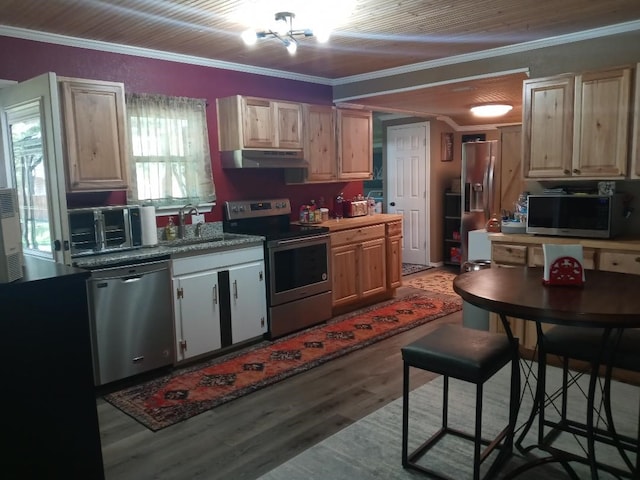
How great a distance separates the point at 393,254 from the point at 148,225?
2.78 meters

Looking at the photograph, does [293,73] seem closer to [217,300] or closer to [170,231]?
[170,231]

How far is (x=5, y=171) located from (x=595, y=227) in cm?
416

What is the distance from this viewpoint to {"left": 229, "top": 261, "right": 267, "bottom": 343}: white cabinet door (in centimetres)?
402

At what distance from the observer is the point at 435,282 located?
6.43m

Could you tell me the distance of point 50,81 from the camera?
9.45ft

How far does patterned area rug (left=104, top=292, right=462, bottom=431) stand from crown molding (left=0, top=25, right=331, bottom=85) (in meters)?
2.49

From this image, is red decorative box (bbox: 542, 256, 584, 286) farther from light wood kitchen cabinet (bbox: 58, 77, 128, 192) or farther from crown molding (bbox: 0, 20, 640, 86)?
light wood kitchen cabinet (bbox: 58, 77, 128, 192)

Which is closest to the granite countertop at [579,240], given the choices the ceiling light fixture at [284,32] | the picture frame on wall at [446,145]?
the ceiling light fixture at [284,32]

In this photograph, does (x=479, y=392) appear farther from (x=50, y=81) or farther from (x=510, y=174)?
(x=510, y=174)

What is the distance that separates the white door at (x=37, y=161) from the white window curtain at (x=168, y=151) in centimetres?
75

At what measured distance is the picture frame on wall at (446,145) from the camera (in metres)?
7.46

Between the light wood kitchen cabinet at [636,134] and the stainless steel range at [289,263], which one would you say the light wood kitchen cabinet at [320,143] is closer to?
the stainless steel range at [289,263]

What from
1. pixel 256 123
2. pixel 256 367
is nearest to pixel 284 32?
pixel 256 123

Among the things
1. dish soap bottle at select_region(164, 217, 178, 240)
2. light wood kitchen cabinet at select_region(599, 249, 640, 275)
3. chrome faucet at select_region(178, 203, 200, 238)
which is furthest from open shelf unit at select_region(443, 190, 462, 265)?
dish soap bottle at select_region(164, 217, 178, 240)
